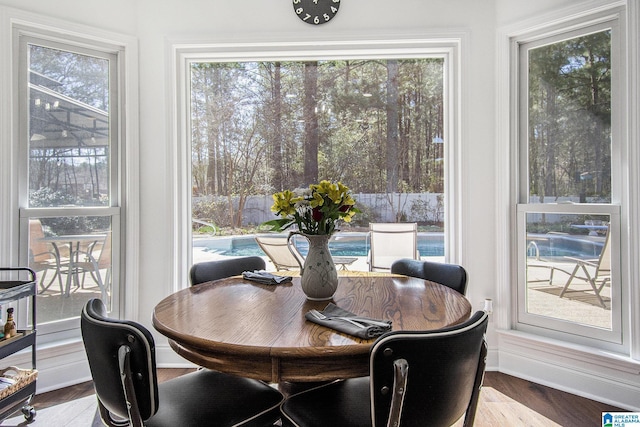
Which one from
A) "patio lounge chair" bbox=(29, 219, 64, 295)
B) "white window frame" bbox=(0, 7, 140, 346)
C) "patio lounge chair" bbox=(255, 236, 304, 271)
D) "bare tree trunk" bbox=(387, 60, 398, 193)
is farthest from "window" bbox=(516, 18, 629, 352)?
"patio lounge chair" bbox=(29, 219, 64, 295)

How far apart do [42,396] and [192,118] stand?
2179 millimetres

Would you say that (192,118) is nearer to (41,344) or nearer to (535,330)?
(41,344)

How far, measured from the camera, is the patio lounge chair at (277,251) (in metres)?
3.06

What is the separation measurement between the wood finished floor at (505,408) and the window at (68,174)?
0.50 meters

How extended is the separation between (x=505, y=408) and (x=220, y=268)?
6.19 feet

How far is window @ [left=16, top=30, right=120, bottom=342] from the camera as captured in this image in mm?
2473

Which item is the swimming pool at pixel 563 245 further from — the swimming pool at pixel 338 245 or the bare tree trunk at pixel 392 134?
the bare tree trunk at pixel 392 134

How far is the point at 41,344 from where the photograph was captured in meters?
2.49

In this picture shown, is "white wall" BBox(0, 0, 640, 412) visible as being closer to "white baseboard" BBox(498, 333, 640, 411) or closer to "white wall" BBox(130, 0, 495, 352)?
"white wall" BBox(130, 0, 495, 352)

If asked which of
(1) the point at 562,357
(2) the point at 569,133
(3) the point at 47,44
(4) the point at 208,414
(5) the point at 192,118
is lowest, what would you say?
(1) the point at 562,357

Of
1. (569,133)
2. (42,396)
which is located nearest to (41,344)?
(42,396)

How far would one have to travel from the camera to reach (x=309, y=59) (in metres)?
2.97

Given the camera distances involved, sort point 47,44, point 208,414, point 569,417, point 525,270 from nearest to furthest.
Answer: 1. point 208,414
2. point 569,417
3. point 47,44
4. point 525,270

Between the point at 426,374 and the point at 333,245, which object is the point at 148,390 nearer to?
the point at 426,374
